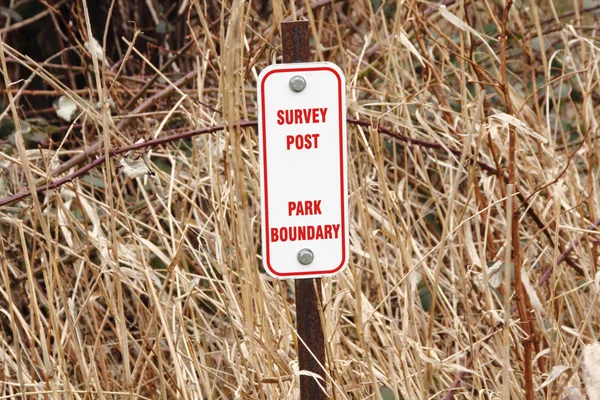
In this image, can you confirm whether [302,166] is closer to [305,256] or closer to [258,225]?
[305,256]

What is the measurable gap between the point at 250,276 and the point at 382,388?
0.42 m

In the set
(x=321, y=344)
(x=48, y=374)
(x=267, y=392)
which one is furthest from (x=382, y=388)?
(x=48, y=374)

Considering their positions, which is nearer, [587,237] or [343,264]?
[343,264]

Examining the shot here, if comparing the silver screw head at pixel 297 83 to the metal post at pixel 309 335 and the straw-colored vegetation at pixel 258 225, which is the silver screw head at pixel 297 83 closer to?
the straw-colored vegetation at pixel 258 225

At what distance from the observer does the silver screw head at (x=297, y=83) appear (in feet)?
3.54

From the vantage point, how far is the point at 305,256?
1.10m

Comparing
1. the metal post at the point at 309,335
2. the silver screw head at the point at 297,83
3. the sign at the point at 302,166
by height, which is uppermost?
the silver screw head at the point at 297,83

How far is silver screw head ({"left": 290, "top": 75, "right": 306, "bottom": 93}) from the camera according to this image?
1078 mm

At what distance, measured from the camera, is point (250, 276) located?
1256 mm

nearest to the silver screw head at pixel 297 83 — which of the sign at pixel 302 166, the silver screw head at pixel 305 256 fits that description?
the sign at pixel 302 166

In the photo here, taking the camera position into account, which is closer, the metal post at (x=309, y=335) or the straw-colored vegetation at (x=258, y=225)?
the metal post at (x=309, y=335)

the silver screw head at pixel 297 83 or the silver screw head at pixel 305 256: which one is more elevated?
the silver screw head at pixel 297 83

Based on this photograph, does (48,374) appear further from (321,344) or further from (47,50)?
(47,50)

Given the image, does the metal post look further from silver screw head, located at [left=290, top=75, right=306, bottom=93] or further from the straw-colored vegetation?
silver screw head, located at [left=290, top=75, right=306, bottom=93]
